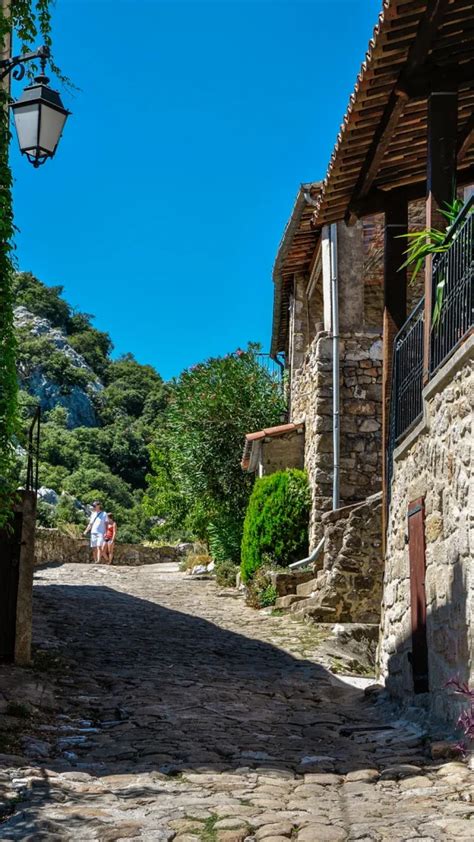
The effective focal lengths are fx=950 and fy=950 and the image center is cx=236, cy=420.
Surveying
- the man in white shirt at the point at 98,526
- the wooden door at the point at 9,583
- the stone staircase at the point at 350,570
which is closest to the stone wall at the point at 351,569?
the stone staircase at the point at 350,570

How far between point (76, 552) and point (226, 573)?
27.4 feet

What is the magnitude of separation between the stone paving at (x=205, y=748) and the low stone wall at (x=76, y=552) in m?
12.0

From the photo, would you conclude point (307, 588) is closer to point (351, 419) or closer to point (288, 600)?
point (288, 600)

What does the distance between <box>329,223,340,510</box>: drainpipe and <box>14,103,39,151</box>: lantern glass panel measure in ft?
24.8

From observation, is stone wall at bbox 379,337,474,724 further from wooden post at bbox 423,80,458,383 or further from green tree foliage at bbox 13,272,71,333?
green tree foliage at bbox 13,272,71,333

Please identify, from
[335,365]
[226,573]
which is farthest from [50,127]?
[226,573]

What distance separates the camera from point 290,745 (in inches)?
248

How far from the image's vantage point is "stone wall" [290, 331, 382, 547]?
14.0 metres

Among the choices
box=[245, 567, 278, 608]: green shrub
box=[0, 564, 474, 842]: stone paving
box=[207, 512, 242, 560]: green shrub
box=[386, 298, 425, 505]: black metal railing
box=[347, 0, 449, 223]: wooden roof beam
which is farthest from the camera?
box=[207, 512, 242, 560]: green shrub

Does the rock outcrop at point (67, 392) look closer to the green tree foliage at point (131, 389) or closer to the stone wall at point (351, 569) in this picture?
the green tree foliage at point (131, 389)

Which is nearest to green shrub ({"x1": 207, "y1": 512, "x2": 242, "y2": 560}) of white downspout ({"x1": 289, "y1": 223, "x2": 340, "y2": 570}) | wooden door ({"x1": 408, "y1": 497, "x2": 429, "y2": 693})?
white downspout ({"x1": 289, "y1": 223, "x2": 340, "y2": 570})

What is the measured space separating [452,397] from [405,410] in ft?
6.58

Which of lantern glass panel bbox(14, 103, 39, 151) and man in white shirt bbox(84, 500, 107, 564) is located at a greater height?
lantern glass panel bbox(14, 103, 39, 151)

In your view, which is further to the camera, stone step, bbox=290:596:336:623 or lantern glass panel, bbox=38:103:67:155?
stone step, bbox=290:596:336:623
